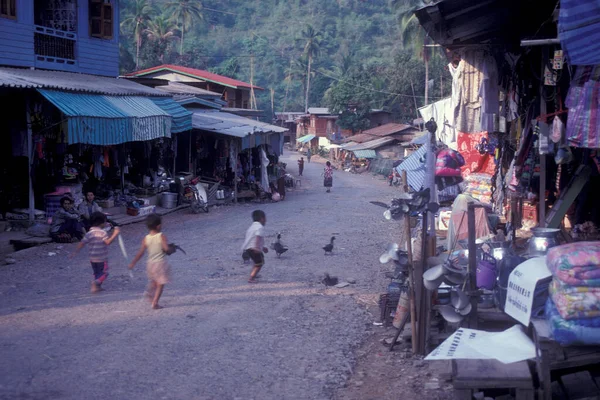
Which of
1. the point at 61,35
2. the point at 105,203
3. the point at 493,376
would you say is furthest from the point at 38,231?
the point at 493,376

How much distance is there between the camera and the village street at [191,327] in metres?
5.96

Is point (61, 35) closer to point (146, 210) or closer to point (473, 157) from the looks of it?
point (146, 210)

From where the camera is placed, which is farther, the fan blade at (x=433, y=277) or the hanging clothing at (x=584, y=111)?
the hanging clothing at (x=584, y=111)

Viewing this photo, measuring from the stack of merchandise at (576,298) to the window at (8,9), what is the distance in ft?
46.7

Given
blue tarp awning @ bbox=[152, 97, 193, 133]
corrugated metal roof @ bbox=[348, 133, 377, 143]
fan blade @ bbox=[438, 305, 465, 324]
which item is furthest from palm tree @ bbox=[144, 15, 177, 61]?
fan blade @ bbox=[438, 305, 465, 324]

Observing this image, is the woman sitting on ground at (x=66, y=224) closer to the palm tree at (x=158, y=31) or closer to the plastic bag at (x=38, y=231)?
the plastic bag at (x=38, y=231)

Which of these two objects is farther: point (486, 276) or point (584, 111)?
point (584, 111)

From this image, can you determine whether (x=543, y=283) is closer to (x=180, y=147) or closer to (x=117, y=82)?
(x=117, y=82)

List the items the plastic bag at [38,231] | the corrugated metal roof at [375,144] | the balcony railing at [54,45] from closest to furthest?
the plastic bag at [38,231] < the balcony railing at [54,45] < the corrugated metal roof at [375,144]

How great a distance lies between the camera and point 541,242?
265 inches

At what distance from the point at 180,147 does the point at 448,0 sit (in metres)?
17.5

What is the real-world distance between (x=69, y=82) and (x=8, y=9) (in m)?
2.16

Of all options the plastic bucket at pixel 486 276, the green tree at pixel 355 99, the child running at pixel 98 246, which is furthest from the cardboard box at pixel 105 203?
the green tree at pixel 355 99

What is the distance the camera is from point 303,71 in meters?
75.1
